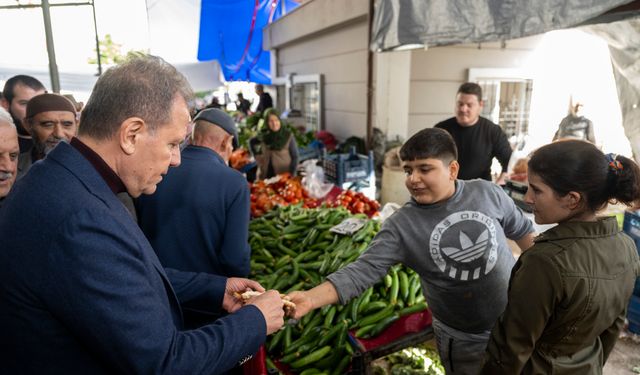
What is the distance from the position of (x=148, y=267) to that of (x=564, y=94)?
31.6 ft

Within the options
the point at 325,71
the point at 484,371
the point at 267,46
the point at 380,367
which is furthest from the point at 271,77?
the point at 484,371

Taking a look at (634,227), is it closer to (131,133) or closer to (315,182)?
(315,182)

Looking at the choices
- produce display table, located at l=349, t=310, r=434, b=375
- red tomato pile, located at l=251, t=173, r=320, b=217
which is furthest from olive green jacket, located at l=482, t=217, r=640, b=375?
red tomato pile, located at l=251, t=173, r=320, b=217

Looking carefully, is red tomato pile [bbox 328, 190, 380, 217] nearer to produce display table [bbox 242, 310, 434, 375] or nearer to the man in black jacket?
the man in black jacket

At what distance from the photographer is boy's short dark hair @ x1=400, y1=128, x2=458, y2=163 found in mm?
2213

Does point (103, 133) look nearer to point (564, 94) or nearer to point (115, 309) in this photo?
point (115, 309)

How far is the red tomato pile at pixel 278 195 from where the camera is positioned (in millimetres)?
5027

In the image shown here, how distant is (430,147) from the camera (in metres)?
2.21

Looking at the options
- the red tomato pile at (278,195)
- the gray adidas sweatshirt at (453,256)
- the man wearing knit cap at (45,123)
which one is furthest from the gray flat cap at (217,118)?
the red tomato pile at (278,195)

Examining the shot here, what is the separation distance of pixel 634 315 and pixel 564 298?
3210 millimetres

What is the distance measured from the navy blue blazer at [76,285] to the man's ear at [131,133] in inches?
4.4

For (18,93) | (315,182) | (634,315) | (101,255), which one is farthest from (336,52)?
(101,255)

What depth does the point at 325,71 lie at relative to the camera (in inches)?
397

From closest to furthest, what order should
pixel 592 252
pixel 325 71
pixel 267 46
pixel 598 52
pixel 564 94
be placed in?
1. pixel 592 252
2. pixel 598 52
3. pixel 564 94
4. pixel 325 71
5. pixel 267 46
